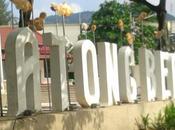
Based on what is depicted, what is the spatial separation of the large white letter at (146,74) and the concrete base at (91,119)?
227 mm

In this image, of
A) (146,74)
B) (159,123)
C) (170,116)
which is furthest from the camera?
(146,74)

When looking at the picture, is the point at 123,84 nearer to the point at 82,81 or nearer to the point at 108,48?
the point at 108,48

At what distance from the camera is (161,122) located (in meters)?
14.3

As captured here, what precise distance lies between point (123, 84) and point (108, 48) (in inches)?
48.3

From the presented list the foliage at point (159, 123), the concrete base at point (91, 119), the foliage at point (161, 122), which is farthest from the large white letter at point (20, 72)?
the foliage at point (159, 123)

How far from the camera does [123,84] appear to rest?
13930 mm

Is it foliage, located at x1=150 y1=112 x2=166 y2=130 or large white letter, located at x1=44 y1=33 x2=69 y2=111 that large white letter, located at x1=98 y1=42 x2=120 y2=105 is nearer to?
foliage, located at x1=150 y1=112 x2=166 y2=130

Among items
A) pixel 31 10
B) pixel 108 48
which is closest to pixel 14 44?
pixel 31 10

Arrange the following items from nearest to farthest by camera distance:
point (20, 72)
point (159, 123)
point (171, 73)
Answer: point (20, 72) < point (159, 123) < point (171, 73)

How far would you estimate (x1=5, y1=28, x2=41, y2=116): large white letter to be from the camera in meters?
9.77

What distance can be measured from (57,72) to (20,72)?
1.21 meters

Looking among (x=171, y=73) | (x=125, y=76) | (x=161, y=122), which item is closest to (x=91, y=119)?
(x=125, y=76)

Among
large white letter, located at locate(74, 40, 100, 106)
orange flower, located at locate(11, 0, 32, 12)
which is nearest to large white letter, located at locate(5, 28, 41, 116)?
orange flower, located at locate(11, 0, 32, 12)

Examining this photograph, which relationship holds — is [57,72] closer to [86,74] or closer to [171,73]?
[86,74]
